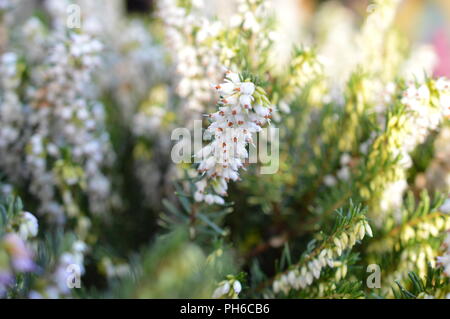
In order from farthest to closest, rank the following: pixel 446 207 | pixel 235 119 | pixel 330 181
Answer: pixel 330 181 < pixel 446 207 < pixel 235 119

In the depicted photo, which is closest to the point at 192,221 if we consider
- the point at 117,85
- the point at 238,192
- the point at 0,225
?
the point at 238,192

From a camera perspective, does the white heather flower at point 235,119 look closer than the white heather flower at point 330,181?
Yes

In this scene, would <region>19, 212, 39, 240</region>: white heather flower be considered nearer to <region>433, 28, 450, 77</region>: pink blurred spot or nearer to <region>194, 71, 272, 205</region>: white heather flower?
<region>194, 71, 272, 205</region>: white heather flower

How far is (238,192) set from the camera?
3.68ft

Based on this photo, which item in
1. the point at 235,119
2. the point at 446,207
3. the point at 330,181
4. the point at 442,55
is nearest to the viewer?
the point at 235,119

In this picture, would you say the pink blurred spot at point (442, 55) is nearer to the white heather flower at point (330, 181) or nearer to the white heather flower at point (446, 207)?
the white heather flower at point (330, 181)

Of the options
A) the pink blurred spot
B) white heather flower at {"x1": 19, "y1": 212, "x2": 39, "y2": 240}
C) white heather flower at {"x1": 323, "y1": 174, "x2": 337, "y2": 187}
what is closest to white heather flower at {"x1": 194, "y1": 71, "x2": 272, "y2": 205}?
white heather flower at {"x1": 19, "y1": 212, "x2": 39, "y2": 240}

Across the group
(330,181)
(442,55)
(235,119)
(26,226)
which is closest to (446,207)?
(330,181)

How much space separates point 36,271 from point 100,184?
0.39 meters

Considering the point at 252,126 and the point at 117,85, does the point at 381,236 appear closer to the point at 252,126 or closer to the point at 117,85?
the point at 252,126

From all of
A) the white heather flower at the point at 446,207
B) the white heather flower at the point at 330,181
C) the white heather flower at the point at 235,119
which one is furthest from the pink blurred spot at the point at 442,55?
the white heather flower at the point at 235,119

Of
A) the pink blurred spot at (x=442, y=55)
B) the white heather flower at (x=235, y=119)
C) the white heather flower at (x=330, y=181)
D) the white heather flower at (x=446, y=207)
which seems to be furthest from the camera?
the pink blurred spot at (x=442, y=55)

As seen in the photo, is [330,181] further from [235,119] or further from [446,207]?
[235,119]

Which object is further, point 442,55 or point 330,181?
point 442,55
